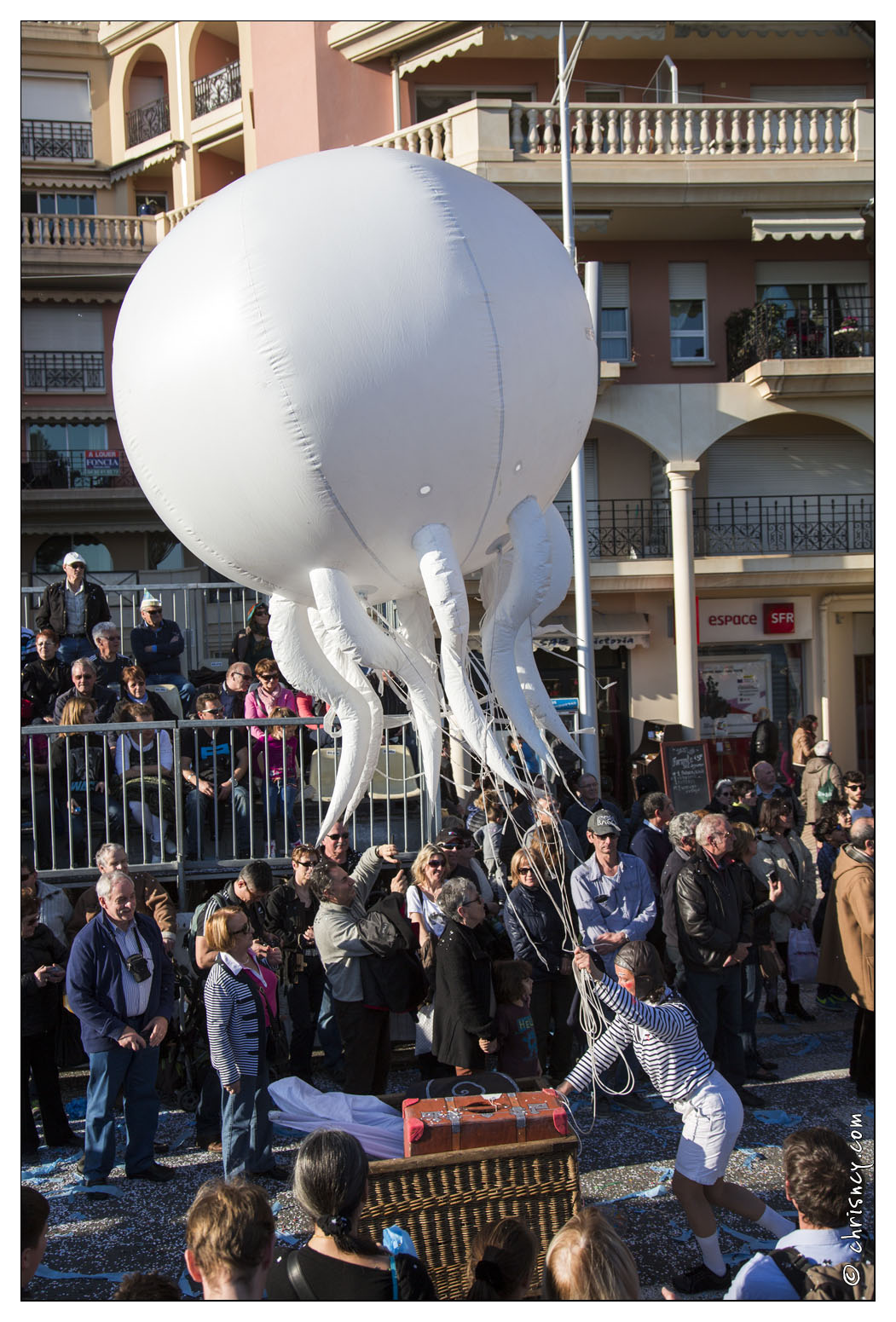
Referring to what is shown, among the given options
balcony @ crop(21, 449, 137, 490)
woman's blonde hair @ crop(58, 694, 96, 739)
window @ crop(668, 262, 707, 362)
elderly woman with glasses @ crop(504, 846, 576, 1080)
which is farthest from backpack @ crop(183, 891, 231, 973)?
balcony @ crop(21, 449, 137, 490)

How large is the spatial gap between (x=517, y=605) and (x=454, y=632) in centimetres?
36

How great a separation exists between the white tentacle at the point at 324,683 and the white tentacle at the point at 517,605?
0.62 metres

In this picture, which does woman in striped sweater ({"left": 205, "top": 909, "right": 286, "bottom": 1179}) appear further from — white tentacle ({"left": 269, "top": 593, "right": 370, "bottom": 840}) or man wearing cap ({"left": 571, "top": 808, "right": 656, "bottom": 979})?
man wearing cap ({"left": 571, "top": 808, "right": 656, "bottom": 979})

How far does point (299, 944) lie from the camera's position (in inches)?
271

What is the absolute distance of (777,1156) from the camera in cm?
581

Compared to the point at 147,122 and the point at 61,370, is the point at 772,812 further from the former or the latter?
the point at 147,122

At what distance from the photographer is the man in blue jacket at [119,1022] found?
581cm

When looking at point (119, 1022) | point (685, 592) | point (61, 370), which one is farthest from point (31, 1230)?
point (61, 370)

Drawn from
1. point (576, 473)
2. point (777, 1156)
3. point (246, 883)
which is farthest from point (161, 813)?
point (576, 473)

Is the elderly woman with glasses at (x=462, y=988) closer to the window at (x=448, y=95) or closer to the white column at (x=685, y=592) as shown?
the white column at (x=685, y=592)

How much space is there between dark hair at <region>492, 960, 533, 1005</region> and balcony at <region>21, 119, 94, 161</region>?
85.3 feet

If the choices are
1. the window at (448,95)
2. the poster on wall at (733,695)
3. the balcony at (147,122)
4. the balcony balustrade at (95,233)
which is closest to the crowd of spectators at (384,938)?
the poster on wall at (733,695)
